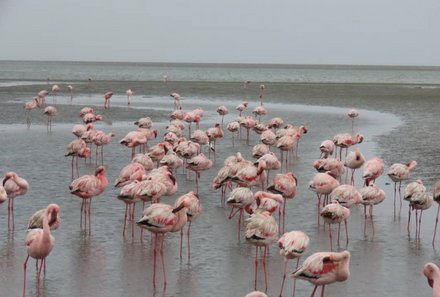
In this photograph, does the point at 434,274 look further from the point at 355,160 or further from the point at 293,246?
the point at 355,160

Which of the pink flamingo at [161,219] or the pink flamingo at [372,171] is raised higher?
the pink flamingo at [372,171]

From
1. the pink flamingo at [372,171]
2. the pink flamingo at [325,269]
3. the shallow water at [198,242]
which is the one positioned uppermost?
the pink flamingo at [372,171]

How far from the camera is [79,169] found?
57.6 feet

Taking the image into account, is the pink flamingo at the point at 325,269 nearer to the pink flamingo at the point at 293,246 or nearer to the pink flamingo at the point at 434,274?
the pink flamingo at the point at 293,246

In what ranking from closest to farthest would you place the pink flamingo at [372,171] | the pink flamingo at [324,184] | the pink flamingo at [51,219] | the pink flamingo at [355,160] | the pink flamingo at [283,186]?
the pink flamingo at [51,219]
the pink flamingo at [283,186]
the pink flamingo at [324,184]
the pink flamingo at [372,171]
the pink flamingo at [355,160]

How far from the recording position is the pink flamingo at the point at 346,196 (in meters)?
11.5

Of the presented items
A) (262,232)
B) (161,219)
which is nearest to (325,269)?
(262,232)

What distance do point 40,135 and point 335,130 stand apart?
10636 millimetres

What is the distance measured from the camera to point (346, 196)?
1155cm

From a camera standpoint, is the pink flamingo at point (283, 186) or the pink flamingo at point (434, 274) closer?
the pink flamingo at point (434, 274)

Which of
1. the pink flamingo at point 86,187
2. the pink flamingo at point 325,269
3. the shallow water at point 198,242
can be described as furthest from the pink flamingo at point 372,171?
the pink flamingo at point 325,269

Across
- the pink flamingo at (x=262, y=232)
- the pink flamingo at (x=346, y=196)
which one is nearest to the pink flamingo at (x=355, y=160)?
the pink flamingo at (x=346, y=196)

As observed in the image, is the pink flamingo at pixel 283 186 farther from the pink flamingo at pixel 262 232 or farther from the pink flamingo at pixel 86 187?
the pink flamingo at pixel 86 187

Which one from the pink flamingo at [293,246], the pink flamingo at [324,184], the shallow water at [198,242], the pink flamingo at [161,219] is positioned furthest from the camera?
the pink flamingo at [324,184]
